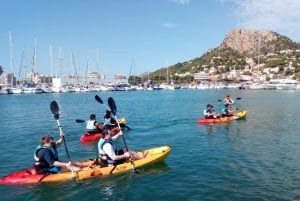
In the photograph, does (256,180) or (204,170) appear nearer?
(256,180)

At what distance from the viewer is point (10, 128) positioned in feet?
126

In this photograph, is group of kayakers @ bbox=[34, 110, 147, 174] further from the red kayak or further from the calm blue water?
the red kayak

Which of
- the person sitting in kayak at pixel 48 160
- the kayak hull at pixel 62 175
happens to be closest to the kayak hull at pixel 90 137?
the kayak hull at pixel 62 175

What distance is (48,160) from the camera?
16.3m

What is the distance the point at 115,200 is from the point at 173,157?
7255mm

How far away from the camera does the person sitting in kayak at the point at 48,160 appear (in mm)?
16016

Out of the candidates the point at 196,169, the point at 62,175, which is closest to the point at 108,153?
the point at 62,175

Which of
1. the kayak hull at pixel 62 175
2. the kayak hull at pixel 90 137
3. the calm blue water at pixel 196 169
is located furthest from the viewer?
the kayak hull at pixel 90 137

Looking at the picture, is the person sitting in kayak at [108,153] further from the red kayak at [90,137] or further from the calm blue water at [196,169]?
the red kayak at [90,137]

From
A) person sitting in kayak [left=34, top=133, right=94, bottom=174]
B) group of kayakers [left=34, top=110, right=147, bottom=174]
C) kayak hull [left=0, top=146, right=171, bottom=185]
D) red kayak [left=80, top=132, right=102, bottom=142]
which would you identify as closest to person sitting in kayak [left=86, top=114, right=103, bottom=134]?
red kayak [left=80, top=132, right=102, bottom=142]

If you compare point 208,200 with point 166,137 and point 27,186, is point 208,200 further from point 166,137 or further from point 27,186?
point 166,137

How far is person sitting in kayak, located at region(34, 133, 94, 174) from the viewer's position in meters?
16.0

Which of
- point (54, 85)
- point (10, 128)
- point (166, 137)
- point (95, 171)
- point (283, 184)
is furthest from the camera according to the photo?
point (54, 85)

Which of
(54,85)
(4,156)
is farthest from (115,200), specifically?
(54,85)
